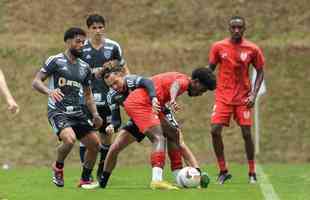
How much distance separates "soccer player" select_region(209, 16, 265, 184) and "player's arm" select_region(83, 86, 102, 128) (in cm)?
196

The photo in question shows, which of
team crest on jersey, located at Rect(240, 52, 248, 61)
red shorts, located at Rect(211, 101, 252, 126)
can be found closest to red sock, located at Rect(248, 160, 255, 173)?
red shorts, located at Rect(211, 101, 252, 126)

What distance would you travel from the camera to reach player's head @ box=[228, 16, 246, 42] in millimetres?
14648

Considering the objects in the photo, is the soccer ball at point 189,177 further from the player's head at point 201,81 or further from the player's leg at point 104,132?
the player's leg at point 104,132

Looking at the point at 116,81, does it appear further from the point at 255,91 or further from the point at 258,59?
the point at 258,59

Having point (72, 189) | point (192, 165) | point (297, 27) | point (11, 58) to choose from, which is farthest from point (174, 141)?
point (297, 27)

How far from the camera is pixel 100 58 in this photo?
1485 centimetres

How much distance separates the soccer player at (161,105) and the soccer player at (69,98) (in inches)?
27.7

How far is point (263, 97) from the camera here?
2564 centimetres

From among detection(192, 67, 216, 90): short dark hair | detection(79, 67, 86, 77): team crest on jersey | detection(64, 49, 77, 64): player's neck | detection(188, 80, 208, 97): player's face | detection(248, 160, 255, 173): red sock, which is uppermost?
detection(64, 49, 77, 64): player's neck

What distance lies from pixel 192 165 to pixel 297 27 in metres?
17.2

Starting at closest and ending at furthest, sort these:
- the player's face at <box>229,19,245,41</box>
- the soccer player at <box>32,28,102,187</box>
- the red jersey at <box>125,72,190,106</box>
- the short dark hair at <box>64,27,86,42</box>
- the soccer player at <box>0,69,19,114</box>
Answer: the soccer player at <box>0,69,19,114</box>
the red jersey at <box>125,72,190,106</box>
the short dark hair at <box>64,27,86,42</box>
the soccer player at <box>32,28,102,187</box>
the player's face at <box>229,19,245,41</box>

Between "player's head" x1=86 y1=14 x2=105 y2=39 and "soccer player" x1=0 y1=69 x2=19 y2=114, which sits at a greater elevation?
"player's head" x1=86 y1=14 x2=105 y2=39

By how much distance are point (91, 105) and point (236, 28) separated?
8.25 ft

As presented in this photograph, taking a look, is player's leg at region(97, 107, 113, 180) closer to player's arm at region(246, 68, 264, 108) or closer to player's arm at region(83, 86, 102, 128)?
player's arm at region(83, 86, 102, 128)
